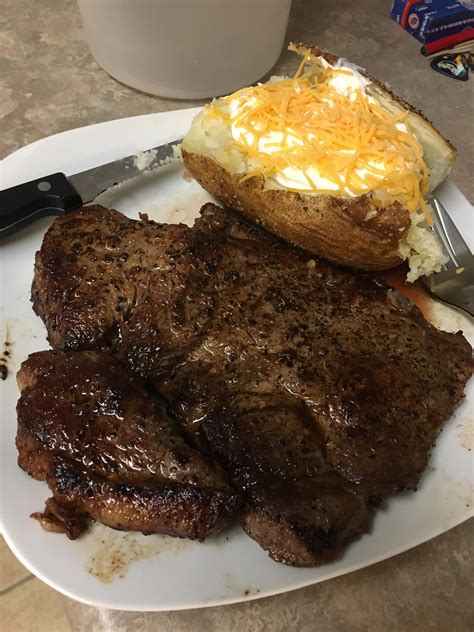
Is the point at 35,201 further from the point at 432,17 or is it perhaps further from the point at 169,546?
the point at 432,17

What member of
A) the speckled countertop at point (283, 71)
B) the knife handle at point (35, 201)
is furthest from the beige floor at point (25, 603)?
the knife handle at point (35, 201)

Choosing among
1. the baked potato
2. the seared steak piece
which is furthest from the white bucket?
the seared steak piece

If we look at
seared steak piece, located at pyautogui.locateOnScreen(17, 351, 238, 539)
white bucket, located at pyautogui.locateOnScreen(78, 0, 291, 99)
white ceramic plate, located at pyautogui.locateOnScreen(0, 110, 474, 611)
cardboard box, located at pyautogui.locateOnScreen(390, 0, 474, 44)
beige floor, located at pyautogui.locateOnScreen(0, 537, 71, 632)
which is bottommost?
beige floor, located at pyautogui.locateOnScreen(0, 537, 71, 632)

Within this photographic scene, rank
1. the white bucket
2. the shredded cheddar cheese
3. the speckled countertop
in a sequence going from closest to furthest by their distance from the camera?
the speckled countertop, the shredded cheddar cheese, the white bucket

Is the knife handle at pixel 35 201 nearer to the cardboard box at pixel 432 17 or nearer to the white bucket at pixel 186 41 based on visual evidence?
the white bucket at pixel 186 41

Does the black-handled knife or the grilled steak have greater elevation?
the black-handled knife

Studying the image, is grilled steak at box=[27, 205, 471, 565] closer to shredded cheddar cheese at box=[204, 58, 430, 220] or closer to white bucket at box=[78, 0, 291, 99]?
shredded cheddar cheese at box=[204, 58, 430, 220]
